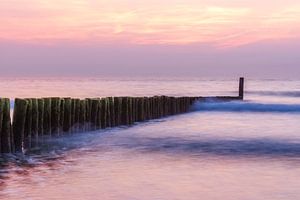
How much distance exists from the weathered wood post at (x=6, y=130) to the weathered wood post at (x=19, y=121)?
0.45m

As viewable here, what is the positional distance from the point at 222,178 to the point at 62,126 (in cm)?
613

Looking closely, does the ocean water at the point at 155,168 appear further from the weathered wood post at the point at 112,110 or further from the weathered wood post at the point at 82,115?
the weathered wood post at the point at 112,110

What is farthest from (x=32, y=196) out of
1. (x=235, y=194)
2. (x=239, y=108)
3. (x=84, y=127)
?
(x=239, y=108)

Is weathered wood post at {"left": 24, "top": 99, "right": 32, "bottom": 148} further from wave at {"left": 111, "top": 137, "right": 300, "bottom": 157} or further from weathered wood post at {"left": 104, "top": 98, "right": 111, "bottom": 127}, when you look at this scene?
weathered wood post at {"left": 104, "top": 98, "right": 111, "bottom": 127}

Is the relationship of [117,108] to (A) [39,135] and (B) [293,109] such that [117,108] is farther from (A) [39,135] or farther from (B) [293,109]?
(B) [293,109]

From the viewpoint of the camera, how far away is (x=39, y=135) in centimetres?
1185

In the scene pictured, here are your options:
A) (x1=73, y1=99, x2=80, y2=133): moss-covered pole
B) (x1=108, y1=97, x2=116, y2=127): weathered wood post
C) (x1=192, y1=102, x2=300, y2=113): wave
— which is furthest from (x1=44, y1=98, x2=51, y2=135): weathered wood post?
(x1=192, y1=102, x2=300, y2=113): wave

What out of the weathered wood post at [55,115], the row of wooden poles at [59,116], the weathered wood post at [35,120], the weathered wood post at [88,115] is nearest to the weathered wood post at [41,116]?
the row of wooden poles at [59,116]

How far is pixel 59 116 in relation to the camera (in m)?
12.9

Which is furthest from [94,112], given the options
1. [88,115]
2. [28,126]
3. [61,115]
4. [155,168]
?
[155,168]

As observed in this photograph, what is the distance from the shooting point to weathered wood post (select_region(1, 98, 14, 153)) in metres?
9.90

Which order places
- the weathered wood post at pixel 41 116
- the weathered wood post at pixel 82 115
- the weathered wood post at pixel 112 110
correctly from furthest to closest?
the weathered wood post at pixel 112 110, the weathered wood post at pixel 82 115, the weathered wood post at pixel 41 116

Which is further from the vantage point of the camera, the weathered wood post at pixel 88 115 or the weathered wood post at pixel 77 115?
the weathered wood post at pixel 88 115

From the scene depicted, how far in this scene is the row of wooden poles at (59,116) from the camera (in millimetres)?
10273
